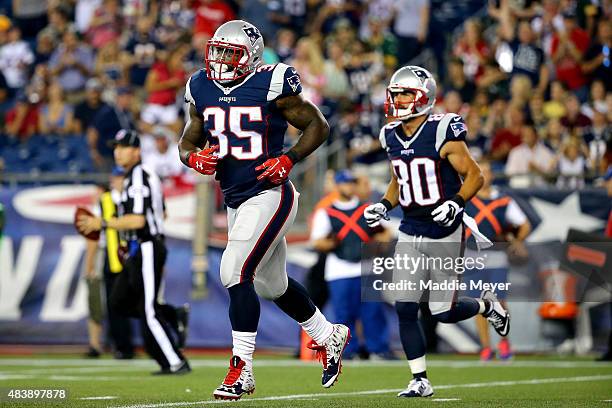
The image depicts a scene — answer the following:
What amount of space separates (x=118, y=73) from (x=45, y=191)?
389 centimetres

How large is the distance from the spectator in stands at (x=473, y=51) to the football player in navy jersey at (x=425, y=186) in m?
8.03

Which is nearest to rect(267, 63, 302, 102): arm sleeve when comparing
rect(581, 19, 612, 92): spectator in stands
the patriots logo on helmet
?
the patriots logo on helmet

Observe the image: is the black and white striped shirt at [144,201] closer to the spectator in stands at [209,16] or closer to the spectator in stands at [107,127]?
the spectator in stands at [107,127]

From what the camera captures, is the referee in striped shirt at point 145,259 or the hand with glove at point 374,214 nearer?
the hand with glove at point 374,214

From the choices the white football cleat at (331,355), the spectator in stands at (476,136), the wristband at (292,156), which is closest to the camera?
the wristband at (292,156)

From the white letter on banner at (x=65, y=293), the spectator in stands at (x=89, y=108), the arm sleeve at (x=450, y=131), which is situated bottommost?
the white letter on banner at (x=65, y=293)

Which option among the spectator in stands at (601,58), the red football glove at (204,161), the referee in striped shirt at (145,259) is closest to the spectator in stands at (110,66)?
the spectator in stands at (601,58)

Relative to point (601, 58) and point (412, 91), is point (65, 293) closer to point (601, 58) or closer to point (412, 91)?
point (412, 91)

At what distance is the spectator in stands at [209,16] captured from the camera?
1616cm

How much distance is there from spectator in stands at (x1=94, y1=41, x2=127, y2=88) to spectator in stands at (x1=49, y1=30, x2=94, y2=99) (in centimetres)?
17

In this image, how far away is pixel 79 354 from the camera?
11961mm

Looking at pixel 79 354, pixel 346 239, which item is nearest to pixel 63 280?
pixel 79 354

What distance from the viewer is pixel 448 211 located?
268 inches

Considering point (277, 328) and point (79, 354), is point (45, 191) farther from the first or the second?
point (277, 328)
